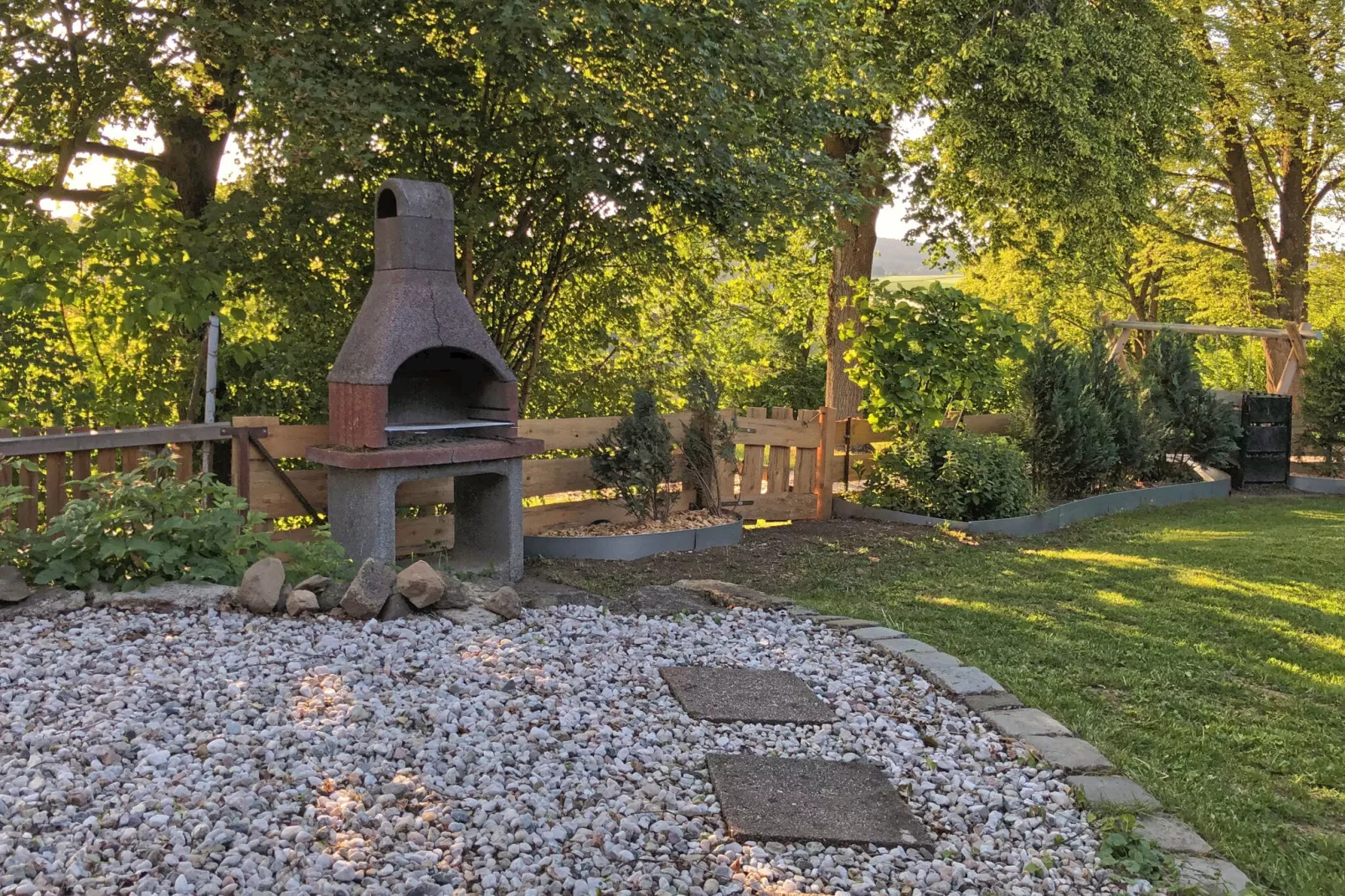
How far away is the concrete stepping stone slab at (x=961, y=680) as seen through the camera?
Answer: 12.5 ft

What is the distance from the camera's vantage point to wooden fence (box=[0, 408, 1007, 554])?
194 inches

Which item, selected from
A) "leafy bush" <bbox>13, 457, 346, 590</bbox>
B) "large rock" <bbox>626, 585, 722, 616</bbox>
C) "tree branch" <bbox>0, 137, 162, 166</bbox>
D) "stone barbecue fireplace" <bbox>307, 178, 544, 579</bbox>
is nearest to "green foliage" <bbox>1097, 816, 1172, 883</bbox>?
"large rock" <bbox>626, 585, 722, 616</bbox>

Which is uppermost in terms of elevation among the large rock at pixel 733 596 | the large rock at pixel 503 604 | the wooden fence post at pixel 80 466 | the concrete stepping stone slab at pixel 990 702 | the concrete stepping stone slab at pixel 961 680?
the wooden fence post at pixel 80 466

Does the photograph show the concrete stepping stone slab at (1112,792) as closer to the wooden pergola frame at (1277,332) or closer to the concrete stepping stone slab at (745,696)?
the concrete stepping stone slab at (745,696)

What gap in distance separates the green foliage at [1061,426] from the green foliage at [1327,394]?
170 inches

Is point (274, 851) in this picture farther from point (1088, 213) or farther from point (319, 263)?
point (1088, 213)

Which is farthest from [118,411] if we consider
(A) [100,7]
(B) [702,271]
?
(B) [702,271]

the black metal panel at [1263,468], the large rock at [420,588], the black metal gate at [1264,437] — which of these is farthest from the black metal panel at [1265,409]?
the large rock at [420,588]

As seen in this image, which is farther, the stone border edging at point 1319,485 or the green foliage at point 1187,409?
the stone border edging at point 1319,485

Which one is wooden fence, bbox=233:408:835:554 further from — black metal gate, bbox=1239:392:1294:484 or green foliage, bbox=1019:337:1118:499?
black metal gate, bbox=1239:392:1294:484

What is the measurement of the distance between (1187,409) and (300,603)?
10.7m

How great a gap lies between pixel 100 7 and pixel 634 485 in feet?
15.3

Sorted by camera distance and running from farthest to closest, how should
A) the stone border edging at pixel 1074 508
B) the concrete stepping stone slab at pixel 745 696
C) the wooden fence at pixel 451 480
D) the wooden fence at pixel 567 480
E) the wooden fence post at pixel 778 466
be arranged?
the wooden fence post at pixel 778 466 → the stone border edging at pixel 1074 508 → the wooden fence at pixel 567 480 → the wooden fence at pixel 451 480 → the concrete stepping stone slab at pixel 745 696

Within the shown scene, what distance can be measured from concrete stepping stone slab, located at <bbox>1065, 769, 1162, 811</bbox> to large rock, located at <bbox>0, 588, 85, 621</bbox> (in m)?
3.64
